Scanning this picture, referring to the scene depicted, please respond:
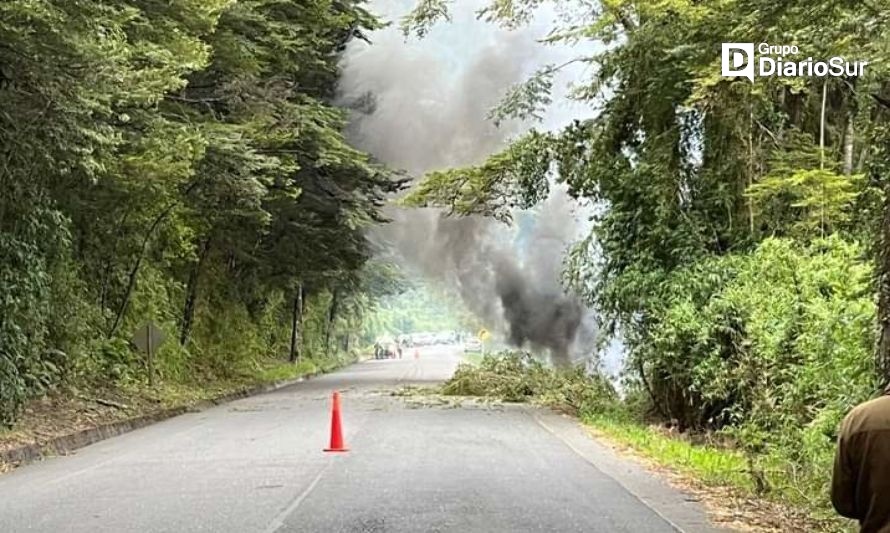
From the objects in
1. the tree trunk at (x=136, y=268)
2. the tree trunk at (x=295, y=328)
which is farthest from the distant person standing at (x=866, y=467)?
the tree trunk at (x=295, y=328)

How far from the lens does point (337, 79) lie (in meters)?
28.6

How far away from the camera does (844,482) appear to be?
3.49 meters

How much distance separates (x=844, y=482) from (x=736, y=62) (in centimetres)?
1037

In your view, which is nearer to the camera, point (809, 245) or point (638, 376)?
point (809, 245)

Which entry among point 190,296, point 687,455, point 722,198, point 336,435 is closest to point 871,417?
point 687,455

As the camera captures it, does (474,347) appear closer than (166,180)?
No

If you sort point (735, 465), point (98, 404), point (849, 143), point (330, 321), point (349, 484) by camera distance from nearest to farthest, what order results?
point (349, 484)
point (735, 465)
point (849, 143)
point (98, 404)
point (330, 321)

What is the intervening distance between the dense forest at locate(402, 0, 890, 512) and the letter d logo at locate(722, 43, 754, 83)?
16cm

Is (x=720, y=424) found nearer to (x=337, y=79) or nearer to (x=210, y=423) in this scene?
(x=210, y=423)

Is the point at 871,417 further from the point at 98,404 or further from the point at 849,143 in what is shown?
the point at 98,404

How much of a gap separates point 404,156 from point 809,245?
20.9 metres

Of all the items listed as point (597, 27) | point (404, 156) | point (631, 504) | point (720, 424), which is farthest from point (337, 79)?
point (631, 504)

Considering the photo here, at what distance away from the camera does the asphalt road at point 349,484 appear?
297 inches

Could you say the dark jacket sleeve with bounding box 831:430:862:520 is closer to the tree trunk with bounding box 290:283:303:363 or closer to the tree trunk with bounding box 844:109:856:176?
the tree trunk with bounding box 844:109:856:176
